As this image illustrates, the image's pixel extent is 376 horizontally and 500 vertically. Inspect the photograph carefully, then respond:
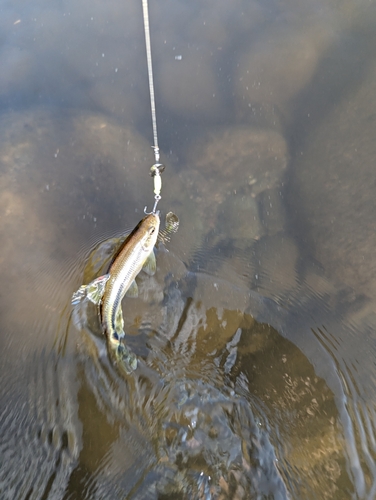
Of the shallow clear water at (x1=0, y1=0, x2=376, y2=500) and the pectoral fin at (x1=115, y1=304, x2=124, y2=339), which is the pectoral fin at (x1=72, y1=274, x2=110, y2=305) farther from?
the shallow clear water at (x1=0, y1=0, x2=376, y2=500)

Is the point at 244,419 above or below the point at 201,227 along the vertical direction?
below

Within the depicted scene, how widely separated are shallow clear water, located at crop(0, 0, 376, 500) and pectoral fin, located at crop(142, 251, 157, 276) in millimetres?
91

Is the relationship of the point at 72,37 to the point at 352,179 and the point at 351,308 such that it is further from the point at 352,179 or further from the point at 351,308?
the point at 351,308

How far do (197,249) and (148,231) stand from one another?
1009 millimetres

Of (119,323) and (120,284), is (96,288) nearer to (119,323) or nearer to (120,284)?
(120,284)

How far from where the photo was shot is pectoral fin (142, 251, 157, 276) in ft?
12.2

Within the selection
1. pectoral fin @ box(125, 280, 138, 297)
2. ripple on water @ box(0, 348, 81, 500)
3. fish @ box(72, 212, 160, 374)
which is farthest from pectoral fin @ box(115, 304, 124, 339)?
ripple on water @ box(0, 348, 81, 500)

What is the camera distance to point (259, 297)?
Result: 13.1ft

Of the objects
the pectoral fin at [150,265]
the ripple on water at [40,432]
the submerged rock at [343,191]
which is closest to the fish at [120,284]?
the pectoral fin at [150,265]

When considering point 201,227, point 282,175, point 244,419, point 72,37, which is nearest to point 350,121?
point 282,175

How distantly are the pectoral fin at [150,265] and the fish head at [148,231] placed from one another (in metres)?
0.31

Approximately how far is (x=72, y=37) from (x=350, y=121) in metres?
4.23

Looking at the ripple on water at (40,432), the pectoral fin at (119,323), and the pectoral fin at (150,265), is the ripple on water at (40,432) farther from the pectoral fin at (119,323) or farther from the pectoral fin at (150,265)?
the pectoral fin at (150,265)

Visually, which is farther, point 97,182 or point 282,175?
point 282,175
